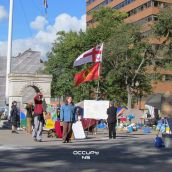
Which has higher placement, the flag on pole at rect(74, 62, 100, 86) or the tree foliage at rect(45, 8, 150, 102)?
the tree foliage at rect(45, 8, 150, 102)

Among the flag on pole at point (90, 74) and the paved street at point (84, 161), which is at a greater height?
the flag on pole at point (90, 74)

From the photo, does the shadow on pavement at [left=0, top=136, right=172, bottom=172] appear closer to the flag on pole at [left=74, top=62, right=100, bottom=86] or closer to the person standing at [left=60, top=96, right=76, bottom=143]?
the person standing at [left=60, top=96, right=76, bottom=143]

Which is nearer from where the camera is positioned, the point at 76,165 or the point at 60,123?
the point at 76,165

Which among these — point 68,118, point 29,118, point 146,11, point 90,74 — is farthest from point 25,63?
point 68,118

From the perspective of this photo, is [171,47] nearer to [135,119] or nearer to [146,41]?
[146,41]

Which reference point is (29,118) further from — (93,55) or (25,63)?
(25,63)

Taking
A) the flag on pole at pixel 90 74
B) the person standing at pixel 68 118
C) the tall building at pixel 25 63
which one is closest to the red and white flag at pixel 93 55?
the flag on pole at pixel 90 74

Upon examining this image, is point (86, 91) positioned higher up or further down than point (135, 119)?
higher up

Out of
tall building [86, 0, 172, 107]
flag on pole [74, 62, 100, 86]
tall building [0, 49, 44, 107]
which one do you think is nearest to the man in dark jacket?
flag on pole [74, 62, 100, 86]

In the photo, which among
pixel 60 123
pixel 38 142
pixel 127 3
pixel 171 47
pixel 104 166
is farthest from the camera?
pixel 127 3

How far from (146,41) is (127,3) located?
49629 millimetres

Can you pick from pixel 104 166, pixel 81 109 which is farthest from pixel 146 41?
pixel 104 166

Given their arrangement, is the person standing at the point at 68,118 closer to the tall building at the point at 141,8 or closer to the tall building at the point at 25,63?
the tall building at the point at 141,8

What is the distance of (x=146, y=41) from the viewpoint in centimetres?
5247
